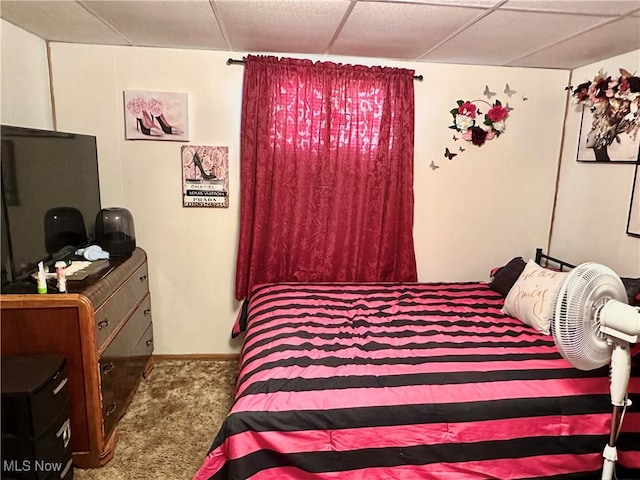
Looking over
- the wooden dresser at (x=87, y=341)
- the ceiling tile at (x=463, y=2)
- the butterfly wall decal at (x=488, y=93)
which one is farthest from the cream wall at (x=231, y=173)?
the ceiling tile at (x=463, y=2)

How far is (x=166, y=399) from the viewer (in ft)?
8.95

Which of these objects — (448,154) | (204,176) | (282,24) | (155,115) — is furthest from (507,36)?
(155,115)

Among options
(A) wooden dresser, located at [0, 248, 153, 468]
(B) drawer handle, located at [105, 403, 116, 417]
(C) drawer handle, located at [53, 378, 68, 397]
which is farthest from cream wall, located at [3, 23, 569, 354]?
(C) drawer handle, located at [53, 378, 68, 397]

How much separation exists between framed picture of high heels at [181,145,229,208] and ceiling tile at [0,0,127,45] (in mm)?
821

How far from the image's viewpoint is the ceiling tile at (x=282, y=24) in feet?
6.76

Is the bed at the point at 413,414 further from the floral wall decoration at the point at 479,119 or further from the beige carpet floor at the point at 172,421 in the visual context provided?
the floral wall decoration at the point at 479,119

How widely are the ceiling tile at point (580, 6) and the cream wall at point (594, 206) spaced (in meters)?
0.81

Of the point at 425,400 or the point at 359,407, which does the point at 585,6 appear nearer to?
the point at 425,400

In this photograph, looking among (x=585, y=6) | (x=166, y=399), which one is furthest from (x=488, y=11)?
(x=166, y=399)

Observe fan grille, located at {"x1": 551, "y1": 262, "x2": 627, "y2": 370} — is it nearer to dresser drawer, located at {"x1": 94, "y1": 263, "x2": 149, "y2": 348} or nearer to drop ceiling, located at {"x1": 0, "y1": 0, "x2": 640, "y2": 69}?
drop ceiling, located at {"x1": 0, "y1": 0, "x2": 640, "y2": 69}

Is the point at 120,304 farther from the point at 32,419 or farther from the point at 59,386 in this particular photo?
the point at 32,419

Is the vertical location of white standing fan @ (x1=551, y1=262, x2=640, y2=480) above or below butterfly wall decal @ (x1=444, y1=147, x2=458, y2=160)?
below

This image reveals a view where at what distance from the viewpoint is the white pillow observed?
2408 mm

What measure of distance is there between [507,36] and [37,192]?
268 cm
